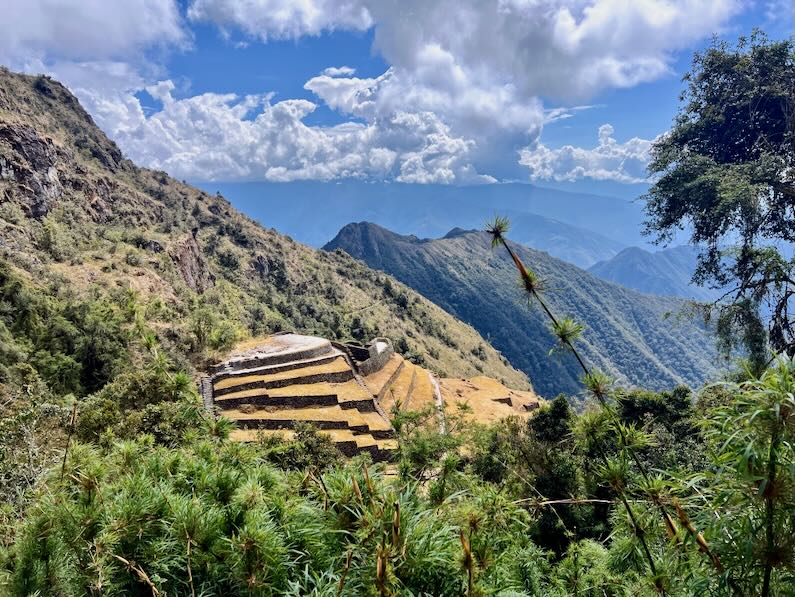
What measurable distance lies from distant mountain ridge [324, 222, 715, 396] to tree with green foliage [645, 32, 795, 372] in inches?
3652

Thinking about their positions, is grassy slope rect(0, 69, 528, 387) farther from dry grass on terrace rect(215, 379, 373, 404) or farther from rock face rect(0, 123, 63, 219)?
dry grass on terrace rect(215, 379, 373, 404)

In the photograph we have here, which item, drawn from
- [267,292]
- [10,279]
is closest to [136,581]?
[10,279]

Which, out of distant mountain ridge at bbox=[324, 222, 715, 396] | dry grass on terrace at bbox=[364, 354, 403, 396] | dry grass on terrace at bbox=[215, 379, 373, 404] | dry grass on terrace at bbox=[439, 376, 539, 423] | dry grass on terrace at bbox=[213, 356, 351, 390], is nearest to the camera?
dry grass on terrace at bbox=[215, 379, 373, 404]

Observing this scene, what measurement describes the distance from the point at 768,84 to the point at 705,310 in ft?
14.7

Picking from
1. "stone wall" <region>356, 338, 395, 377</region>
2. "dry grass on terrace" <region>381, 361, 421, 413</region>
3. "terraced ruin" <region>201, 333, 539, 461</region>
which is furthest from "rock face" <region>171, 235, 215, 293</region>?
"dry grass on terrace" <region>381, 361, 421, 413</region>

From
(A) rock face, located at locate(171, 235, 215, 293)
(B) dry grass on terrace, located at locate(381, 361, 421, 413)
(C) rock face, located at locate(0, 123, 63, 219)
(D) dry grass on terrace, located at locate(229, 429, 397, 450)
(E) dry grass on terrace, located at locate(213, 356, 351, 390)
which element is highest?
(C) rock face, located at locate(0, 123, 63, 219)

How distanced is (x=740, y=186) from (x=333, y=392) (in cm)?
1753

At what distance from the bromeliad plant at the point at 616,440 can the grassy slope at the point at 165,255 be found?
68.8ft

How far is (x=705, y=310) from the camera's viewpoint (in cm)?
816

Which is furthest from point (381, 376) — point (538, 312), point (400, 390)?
point (538, 312)

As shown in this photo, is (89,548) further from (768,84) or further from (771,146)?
(768,84)

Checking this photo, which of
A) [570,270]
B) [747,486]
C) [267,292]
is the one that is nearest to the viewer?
[747,486]

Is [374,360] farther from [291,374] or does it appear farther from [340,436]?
[340,436]

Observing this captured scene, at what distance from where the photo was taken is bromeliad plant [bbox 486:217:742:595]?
1.94 meters
